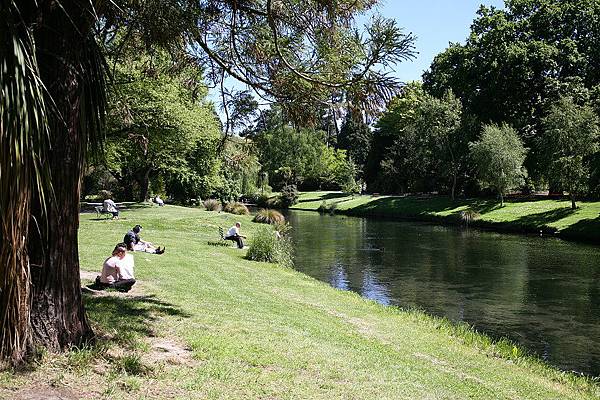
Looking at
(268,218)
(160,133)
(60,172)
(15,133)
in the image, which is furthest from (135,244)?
(268,218)

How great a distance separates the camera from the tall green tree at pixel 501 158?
44344 mm

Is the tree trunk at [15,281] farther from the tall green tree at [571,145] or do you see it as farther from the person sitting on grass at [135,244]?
the tall green tree at [571,145]

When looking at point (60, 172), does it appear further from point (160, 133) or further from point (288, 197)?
point (288, 197)

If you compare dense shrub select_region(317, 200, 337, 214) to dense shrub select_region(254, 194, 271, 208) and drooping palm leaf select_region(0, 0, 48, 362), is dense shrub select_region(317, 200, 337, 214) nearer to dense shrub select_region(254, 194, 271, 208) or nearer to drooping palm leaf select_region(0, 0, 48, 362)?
dense shrub select_region(254, 194, 271, 208)

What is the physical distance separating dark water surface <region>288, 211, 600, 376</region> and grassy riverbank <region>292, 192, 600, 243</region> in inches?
108

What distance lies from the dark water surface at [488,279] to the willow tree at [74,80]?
26.0ft

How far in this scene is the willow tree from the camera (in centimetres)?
385

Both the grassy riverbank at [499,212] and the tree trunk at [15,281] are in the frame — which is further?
the grassy riverbank at [499,212]

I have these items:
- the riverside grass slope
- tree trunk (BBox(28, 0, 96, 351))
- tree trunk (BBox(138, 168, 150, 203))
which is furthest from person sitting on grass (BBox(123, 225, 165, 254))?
tree trunk (BBox(138, 168, 150, 203))

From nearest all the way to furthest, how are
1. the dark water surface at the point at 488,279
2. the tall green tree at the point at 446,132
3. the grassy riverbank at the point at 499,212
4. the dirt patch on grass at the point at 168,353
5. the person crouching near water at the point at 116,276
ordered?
the dirt patch on grass at the point at 168,353
the person crouching near water at the point at 116,276
the dark water surface at the point at 488,279
the grassy riverbank at the point at 499,212
the tall green tree at the point at 446,132


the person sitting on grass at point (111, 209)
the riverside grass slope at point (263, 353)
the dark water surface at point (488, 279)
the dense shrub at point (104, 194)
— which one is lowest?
the dark water surface at point (488, 279)

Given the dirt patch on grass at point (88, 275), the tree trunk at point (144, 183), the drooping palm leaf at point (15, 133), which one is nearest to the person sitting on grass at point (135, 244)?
the dirt patch on grass at point (88, 275)

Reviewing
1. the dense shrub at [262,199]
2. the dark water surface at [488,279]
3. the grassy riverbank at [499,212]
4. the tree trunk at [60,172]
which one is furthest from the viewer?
the dense shrub at [262,199]

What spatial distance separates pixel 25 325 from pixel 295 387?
2.72 metres
